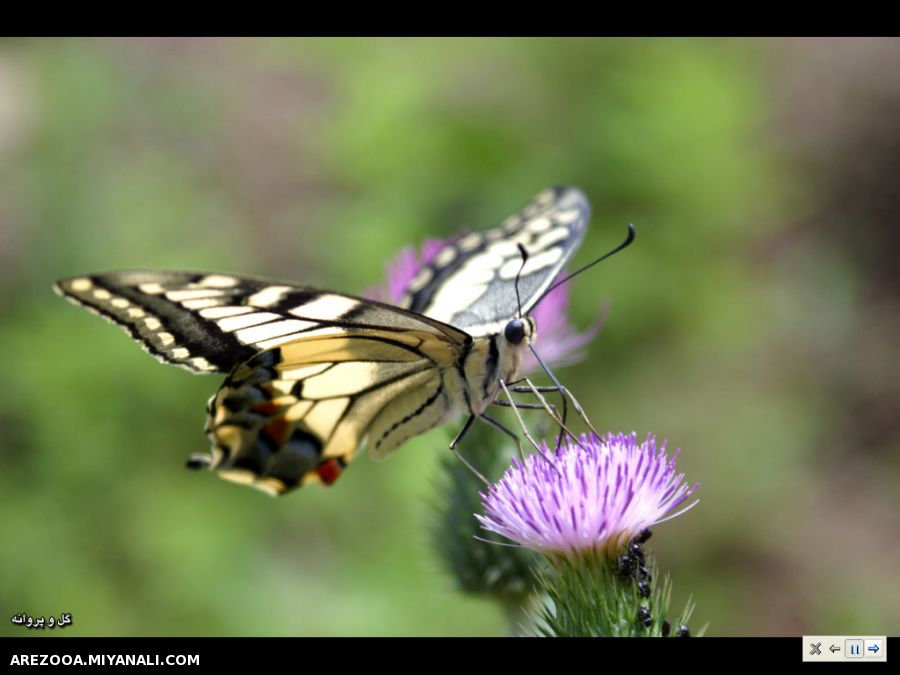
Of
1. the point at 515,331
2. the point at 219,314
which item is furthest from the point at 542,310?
the point at 219,314

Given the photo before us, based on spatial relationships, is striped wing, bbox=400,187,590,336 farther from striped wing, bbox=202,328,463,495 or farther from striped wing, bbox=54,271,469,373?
striped wing, bbox=54,271,469,373

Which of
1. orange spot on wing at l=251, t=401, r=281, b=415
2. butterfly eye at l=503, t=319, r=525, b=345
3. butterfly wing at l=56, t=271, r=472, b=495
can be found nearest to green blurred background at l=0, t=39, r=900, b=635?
butterfly wing at l=56, t=271, r=472, b=495

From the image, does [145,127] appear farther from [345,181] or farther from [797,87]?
[797,87]

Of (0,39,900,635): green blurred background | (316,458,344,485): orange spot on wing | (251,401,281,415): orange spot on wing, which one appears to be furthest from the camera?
(0,39,900,635): green blurred background

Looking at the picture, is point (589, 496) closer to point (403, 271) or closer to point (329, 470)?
point (329, 470)

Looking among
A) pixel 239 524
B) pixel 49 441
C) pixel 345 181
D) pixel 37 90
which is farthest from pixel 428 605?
pixel 37 90
